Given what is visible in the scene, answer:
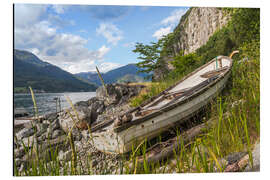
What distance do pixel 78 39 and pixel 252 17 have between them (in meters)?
2.34

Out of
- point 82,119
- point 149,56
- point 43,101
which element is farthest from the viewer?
point 82,119

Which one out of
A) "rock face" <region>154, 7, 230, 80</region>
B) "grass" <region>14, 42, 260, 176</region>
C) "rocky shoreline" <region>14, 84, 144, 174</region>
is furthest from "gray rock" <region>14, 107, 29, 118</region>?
"rock face" <region>154, 7, 230, 80</region>

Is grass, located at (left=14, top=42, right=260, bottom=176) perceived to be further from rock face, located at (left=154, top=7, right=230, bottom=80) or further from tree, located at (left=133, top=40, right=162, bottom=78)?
tree, located at (left=133, top=40, right=162, bottom=78)

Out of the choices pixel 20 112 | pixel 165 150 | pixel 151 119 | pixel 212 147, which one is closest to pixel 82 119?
pixel 20 112

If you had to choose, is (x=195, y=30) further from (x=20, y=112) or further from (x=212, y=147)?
(x=20, y=112)

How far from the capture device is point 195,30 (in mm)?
3029

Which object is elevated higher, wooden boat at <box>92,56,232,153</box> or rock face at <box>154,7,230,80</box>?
Answer: rock face at <box>154,7,230,80</box>

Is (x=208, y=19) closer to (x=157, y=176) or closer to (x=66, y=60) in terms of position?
(x=66, y=60)

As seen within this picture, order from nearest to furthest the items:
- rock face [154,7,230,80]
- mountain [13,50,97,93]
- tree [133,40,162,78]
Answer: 1. mountain [13,50,97,93]
2. tree [133,40,162,78]
3. rock face [154,7,230,80]

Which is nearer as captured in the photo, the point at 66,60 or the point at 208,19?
the point at 66,60

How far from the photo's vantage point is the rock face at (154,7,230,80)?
2452 millimetres

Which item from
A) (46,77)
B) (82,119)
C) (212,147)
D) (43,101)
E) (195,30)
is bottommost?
(212,147)

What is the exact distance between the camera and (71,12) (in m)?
1.90
